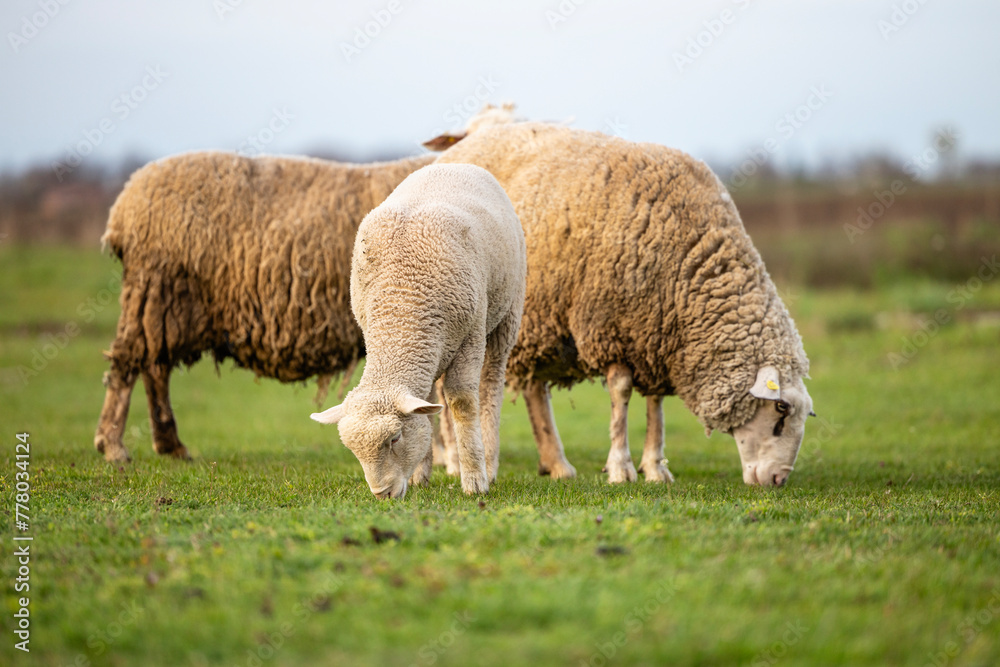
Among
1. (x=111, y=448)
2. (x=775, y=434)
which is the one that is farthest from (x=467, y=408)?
(x=111, y=448)

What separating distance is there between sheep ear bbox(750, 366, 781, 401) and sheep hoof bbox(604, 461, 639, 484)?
124 centimetres

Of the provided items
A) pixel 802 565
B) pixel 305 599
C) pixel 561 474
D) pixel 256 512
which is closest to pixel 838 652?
pixel 802 565

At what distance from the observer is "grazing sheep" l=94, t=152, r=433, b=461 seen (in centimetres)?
890

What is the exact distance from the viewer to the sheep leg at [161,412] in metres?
8.98

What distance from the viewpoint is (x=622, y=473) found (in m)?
8.05

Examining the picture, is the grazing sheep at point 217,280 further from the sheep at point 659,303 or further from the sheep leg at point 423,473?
the sheep leg at point 423,473

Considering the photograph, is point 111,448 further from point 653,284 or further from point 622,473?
point 653,284

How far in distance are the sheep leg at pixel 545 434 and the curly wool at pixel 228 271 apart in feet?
5.98

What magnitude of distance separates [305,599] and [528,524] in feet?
4.78

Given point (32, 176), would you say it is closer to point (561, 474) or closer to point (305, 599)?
point (561, 474)

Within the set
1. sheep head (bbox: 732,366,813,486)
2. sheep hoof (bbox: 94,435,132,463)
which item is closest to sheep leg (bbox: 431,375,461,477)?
sheep head (bbox: 732,366,813,486)

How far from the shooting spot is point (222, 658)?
11.2ft

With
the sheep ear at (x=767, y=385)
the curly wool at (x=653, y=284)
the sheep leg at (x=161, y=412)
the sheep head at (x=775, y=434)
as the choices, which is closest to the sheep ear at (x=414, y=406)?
the curly wool at (x=653, y=284)

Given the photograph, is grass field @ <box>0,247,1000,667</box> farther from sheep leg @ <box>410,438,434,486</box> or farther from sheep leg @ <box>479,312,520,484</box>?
sheep leg @ <box>479,312,520,484</box>
